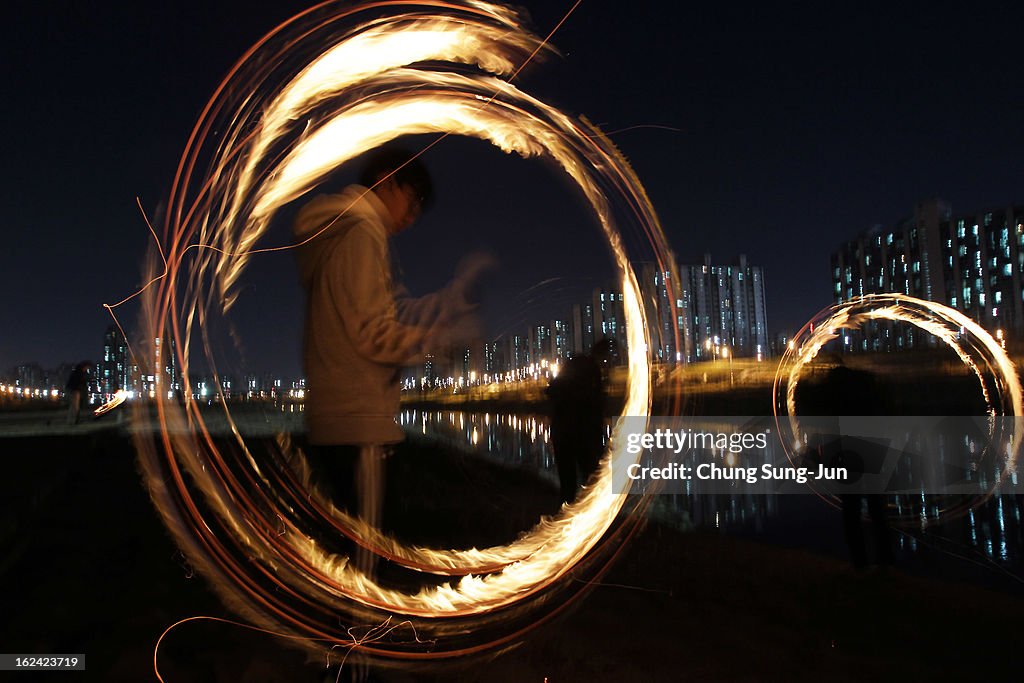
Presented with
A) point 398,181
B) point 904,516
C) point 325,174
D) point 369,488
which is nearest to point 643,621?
point 369,488

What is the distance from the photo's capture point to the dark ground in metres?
3.50

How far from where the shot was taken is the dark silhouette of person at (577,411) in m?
6.59

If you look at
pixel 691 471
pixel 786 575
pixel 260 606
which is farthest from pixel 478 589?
pixel 691 471

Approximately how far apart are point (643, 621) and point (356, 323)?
8.48ft

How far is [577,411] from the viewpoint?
6609 millimetres

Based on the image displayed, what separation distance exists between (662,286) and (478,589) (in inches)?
126

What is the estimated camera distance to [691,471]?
12.3 meters

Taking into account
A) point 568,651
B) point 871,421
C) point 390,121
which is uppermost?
point 390,121

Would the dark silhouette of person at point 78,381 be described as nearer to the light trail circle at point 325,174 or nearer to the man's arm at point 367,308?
the light trail circle at point 325,174

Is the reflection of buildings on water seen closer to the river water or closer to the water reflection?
the water reflection

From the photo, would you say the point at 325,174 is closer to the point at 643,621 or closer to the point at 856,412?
the point at 643,621

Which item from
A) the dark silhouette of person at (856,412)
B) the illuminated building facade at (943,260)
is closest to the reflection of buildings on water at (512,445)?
the dark silhouette of person at (856,412)

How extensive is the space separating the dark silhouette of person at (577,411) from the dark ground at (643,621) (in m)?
0.87

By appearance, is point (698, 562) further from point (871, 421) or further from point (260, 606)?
point (260, 606)
